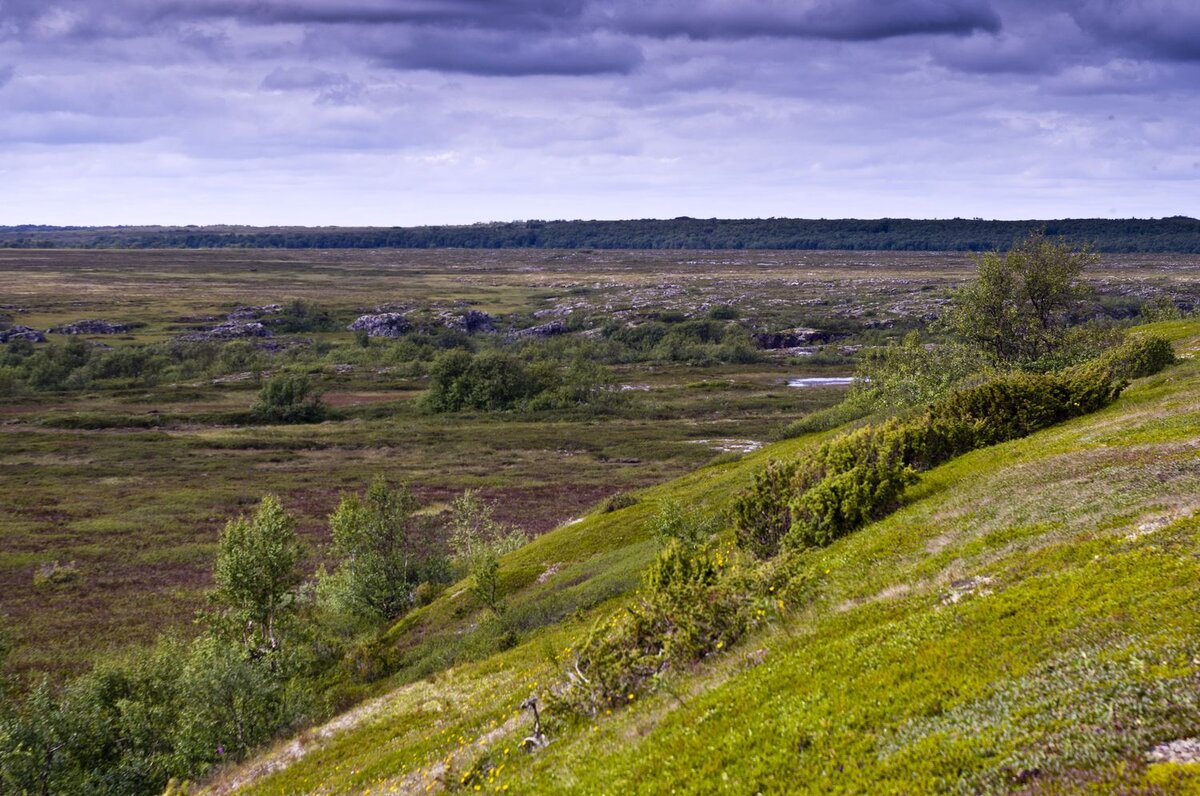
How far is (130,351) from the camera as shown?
180m

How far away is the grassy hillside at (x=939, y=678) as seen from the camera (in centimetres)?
1077

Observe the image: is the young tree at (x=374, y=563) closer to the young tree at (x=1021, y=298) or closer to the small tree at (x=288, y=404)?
the young tree at (x=1021, y=298)

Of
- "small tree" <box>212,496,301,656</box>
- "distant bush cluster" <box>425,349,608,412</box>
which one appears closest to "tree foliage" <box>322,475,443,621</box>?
"small tree" <box>212,496,301,656</box>

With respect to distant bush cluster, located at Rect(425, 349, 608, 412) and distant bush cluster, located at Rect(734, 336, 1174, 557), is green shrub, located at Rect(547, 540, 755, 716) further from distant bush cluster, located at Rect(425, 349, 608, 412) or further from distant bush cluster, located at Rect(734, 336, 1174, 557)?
distant bush cluster, located at Rect(425, 349, 608, 412)

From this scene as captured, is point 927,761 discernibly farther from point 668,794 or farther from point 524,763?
point 524,763

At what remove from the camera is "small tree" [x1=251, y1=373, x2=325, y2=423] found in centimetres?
13588

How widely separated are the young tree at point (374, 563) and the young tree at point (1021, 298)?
44694 mm

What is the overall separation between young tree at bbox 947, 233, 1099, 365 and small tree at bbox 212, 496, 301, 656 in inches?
1948

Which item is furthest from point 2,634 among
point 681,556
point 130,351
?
point 130,351

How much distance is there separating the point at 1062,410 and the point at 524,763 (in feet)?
97.2

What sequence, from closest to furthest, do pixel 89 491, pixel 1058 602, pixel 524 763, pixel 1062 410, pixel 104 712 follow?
pixel 1058 602
pixel 524 763
pixel 104 712
pixel 1062 410
pixel 89 491

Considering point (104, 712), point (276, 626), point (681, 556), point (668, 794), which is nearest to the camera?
point (668, 794)

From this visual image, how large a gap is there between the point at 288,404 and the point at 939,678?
140 meters

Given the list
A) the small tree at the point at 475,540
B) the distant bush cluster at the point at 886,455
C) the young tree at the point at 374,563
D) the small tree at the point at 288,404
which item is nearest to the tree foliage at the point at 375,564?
the young tree at the point at 374,563
